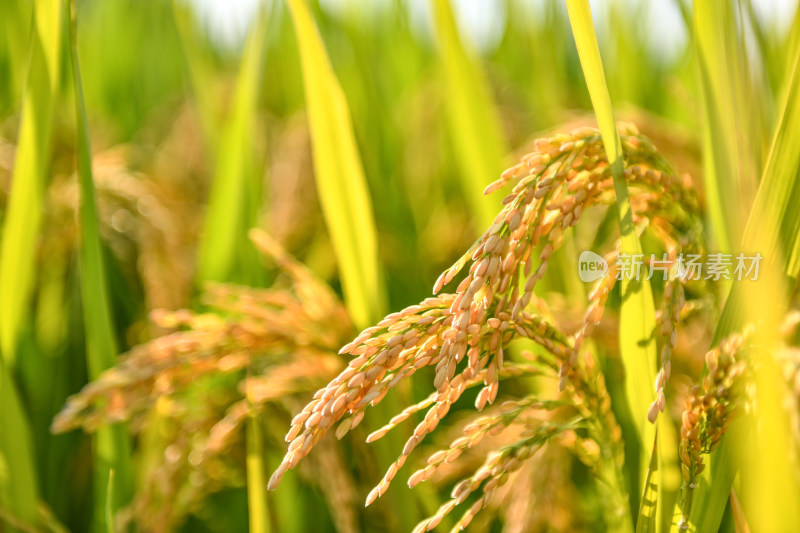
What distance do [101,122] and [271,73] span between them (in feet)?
3.99

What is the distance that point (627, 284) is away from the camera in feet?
2.43

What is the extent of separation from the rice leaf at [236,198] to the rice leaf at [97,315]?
13.9 inches

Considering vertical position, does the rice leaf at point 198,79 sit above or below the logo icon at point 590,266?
above

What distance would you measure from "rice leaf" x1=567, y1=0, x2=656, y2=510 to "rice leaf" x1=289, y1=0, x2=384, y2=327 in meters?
0.41

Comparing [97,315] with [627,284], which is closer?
[627,284]

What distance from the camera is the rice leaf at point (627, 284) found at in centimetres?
68

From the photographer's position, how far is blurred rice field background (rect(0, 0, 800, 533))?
32.9 inches

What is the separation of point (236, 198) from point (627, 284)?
0.85 metres

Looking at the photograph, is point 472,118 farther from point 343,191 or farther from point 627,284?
point 627,284

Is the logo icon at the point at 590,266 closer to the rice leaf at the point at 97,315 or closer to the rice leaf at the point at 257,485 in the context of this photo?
the rice leaf at the point at 257,485

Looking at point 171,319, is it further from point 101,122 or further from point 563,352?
point 101,122

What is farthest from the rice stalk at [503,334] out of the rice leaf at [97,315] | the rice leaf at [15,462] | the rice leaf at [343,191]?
the rice leaf at [15,462]

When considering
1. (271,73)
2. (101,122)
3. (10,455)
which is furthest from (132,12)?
(10,455)

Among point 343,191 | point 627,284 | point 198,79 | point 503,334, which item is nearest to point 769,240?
point 627,284
